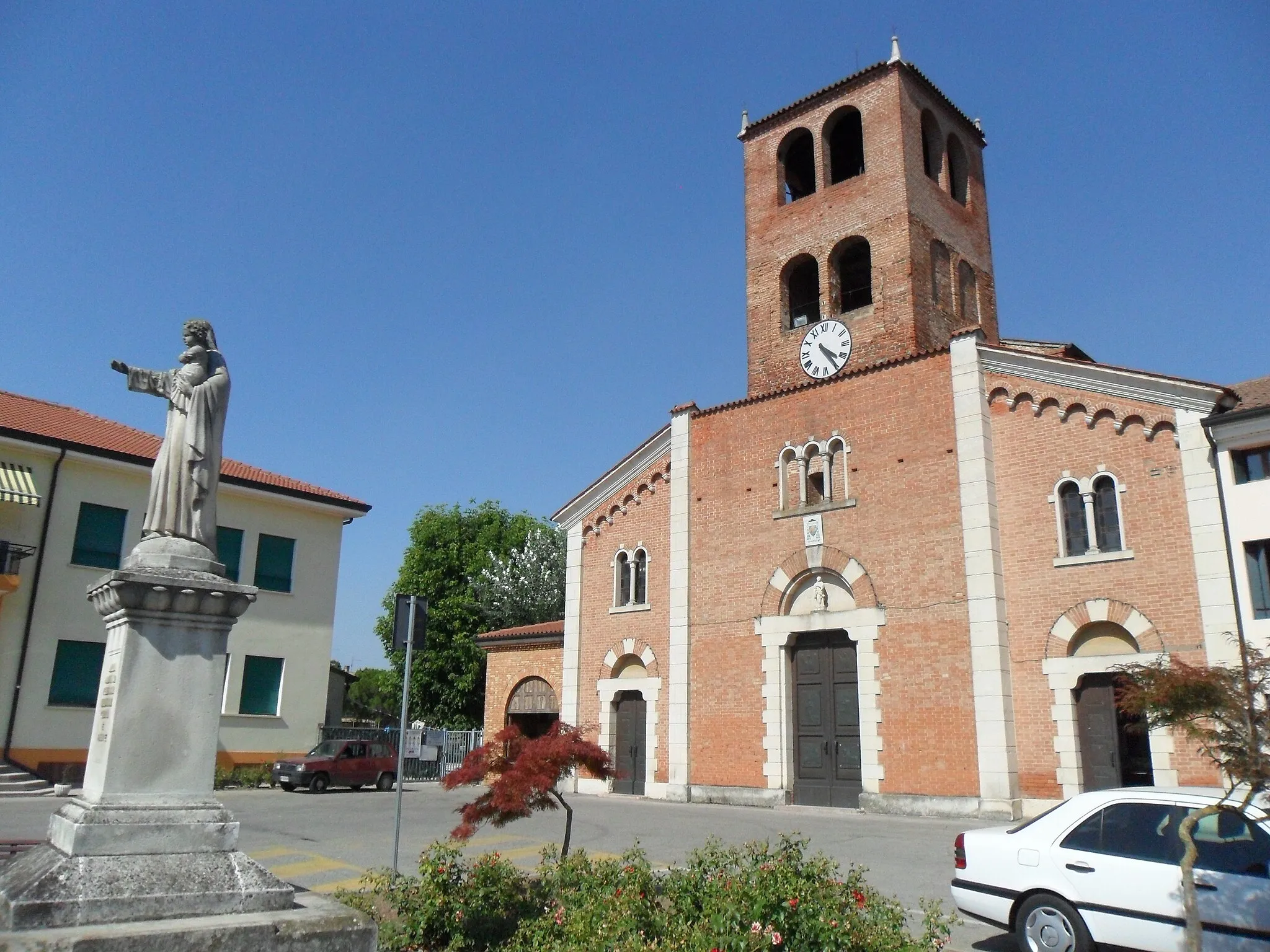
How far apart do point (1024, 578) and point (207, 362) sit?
14.9 meters

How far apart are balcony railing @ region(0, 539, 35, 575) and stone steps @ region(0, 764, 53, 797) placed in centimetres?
433

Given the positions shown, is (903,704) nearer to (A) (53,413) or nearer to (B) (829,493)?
(B) (829,493)

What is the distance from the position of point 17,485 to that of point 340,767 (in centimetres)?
1023

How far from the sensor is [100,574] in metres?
22.9

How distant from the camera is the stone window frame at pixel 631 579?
23516 millimetres

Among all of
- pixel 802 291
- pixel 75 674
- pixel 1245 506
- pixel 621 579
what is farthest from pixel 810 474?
pixel 75 674

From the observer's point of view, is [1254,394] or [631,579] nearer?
[1254,394]

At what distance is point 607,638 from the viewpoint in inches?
940

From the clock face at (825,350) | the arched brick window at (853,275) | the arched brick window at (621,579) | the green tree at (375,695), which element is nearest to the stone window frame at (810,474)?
the clock face at (825,350)

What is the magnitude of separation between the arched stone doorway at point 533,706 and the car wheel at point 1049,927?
1827cm

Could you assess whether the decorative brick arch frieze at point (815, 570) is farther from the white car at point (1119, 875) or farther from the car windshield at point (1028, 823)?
the white car at point (1119, 875)

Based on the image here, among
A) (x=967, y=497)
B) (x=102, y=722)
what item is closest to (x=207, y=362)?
(x=102, y=722)

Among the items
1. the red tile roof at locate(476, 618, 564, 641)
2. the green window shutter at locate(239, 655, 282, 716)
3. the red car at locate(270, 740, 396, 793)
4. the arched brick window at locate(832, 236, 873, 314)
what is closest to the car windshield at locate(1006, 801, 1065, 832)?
the arched brick window at locate(832, 236, 873, 314)

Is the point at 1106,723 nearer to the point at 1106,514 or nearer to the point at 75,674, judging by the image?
the point at 1106,514
